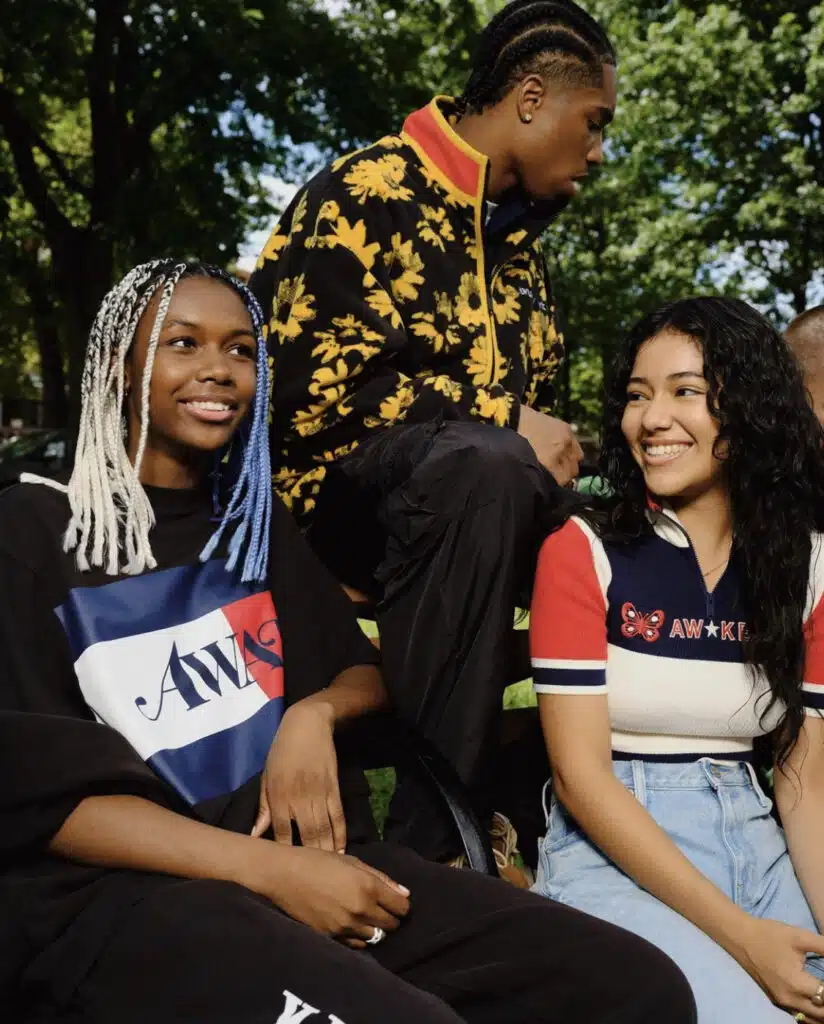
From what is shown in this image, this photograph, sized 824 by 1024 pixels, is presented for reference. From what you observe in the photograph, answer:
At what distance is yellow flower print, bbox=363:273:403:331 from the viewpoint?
8.91ft

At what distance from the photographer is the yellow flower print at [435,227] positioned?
2895 mm

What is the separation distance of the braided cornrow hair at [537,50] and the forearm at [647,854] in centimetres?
190

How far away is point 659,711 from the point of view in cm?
223

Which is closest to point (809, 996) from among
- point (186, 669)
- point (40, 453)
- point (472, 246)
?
point (186, 669)

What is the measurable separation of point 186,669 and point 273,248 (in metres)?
1.36

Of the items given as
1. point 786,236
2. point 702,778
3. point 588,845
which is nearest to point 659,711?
point 702,778

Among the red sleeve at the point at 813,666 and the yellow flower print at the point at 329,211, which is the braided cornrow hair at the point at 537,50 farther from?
the red sleeve at the point at 813,666

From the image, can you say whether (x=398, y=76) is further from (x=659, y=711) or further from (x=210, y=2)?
(x=659, y=711)

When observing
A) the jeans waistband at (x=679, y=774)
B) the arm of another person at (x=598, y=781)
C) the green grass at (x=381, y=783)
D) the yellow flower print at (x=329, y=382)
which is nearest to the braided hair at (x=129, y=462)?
the yellow flower print at (x=329, y=382)

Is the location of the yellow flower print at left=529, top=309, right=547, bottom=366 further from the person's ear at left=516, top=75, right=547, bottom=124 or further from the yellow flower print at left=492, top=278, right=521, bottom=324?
the person's ear at left=516, top=75, right=547, bottom=124

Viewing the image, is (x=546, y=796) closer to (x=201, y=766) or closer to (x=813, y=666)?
(x=813, y=666)

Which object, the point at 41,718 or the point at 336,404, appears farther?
the point at 336,404

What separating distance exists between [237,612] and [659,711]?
0.87m

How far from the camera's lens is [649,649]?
2.26 metres
